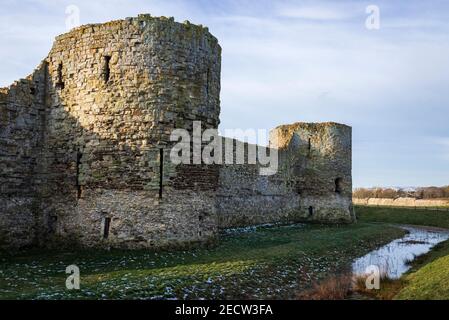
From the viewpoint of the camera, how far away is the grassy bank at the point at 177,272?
970cm

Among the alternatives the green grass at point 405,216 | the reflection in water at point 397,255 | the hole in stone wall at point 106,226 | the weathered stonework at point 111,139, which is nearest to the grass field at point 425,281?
the reflection in water at point 397,255

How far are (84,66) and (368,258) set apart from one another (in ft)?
41.3

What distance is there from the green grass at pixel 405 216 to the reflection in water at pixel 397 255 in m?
9.19

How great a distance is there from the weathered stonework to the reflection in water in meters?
5.75

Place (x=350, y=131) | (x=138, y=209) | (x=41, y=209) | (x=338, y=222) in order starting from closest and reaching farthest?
(x=138, y=209) → (x=41, y=209) → (x=338, y=222) → (x=350, y=131)

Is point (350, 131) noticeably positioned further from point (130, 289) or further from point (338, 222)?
point (130, 289)

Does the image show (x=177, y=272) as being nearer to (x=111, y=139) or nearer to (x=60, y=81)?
(x=111, y=139)

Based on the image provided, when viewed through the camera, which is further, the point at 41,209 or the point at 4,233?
the point at 41,209

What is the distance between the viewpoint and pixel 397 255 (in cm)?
1838

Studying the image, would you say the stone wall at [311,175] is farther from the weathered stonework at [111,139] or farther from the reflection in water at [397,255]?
the weathered stonework at [111,139]

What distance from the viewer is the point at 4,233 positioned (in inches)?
561

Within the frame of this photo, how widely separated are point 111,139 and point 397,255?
12.2 meters

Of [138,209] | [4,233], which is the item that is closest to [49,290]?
[138,209]

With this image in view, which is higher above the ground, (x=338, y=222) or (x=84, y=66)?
(x=84, y=66)
